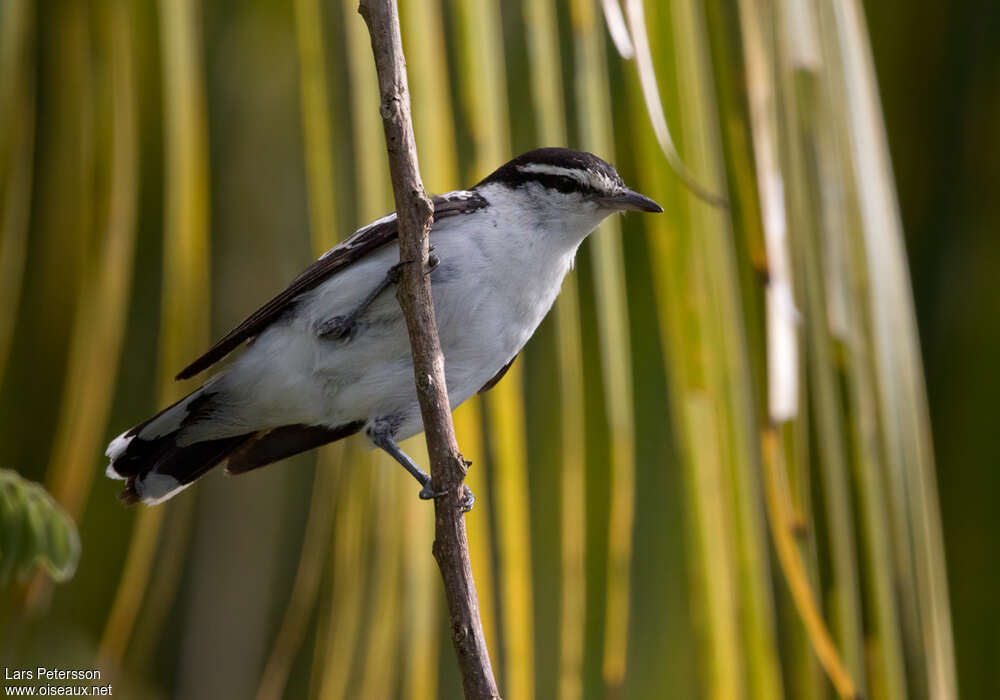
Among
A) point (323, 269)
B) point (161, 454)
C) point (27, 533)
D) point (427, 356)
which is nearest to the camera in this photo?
point (27, 533)

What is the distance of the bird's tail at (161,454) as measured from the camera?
2598 mm

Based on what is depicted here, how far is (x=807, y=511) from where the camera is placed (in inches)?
58.4

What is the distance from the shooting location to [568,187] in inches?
105

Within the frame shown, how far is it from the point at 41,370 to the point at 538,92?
2572 mm

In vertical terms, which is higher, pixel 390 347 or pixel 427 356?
pixel 390 347

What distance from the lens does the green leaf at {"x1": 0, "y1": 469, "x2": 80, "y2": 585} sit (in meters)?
1.49

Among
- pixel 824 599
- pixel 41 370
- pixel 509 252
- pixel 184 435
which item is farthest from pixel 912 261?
pixel 41 370

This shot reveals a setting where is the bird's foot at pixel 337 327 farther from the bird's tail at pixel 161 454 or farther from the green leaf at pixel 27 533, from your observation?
the green leaf at pixel 27 533

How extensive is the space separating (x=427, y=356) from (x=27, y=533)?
0.66 metres

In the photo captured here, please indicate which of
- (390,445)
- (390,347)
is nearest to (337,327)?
(390,347)

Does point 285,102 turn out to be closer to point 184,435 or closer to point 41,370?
point 41,370

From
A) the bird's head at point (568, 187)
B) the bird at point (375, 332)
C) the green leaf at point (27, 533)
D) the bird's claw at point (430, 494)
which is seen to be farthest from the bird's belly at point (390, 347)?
the green leaf at point (27, 533)

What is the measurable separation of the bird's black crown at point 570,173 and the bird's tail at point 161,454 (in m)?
0.99

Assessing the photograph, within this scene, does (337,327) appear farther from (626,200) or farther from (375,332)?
(626,200)
